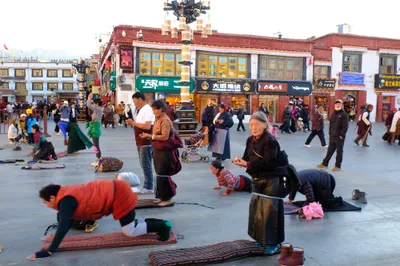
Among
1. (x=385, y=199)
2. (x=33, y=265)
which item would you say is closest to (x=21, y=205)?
(x=33, y=265)

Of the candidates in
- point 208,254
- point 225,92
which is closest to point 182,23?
point 208,254

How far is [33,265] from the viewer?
3930 mm

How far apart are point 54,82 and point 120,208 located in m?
71.2

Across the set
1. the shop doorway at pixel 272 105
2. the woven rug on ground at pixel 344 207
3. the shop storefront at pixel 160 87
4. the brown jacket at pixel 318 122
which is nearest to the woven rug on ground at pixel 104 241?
the woven rug on ground at pixel 344 207

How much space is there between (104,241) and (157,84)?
23708mm

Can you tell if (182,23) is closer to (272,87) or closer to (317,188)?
(317,188)

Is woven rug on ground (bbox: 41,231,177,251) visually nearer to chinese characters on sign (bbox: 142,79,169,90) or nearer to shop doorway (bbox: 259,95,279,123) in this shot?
chinese characters on sign (bbox: 142,79,169,90)

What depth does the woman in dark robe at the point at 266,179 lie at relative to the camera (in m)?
4.07

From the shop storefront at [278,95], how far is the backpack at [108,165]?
22.2 meters

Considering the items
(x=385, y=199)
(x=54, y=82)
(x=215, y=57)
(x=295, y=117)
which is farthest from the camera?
(x=54, y=82)

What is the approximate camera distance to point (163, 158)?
19.6ft

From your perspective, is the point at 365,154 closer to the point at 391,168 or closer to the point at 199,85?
the point at 391,168

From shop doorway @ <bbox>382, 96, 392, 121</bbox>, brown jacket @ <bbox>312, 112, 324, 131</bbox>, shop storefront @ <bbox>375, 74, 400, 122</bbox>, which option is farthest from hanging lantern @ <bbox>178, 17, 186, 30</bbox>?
shop doorway @ <bbox>382, 96, 392, 121</bbox>

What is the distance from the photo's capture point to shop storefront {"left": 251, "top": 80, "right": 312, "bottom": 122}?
3034cm
